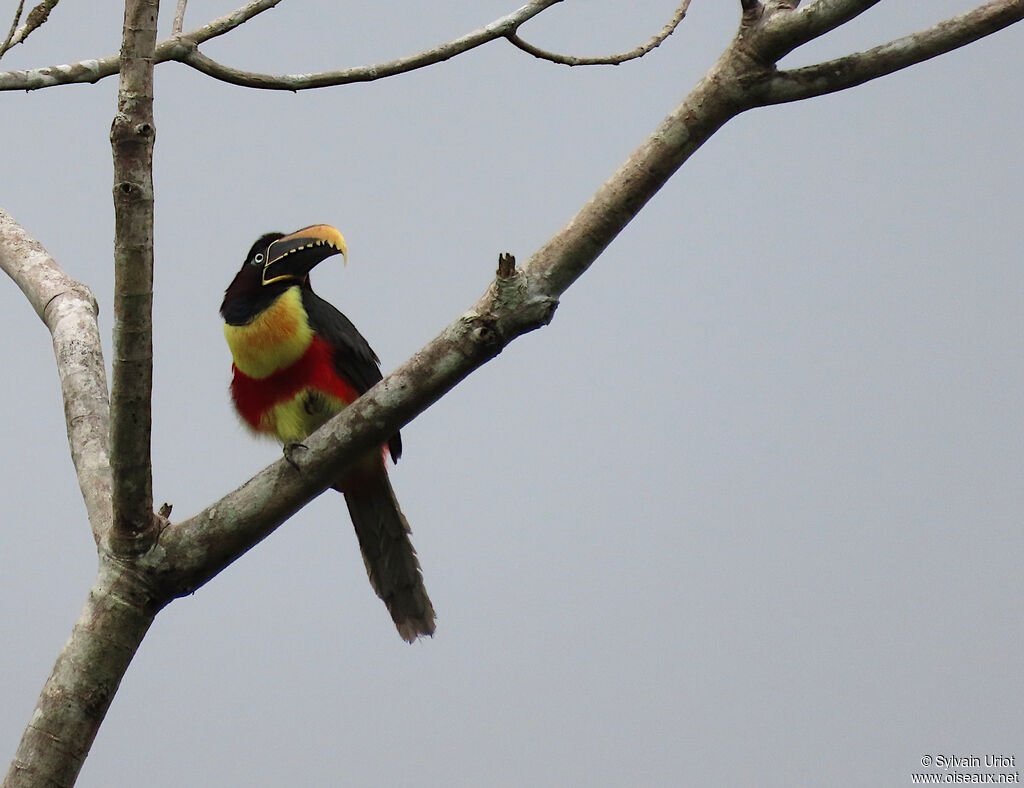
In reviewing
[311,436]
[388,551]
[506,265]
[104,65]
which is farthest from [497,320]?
[104,65]

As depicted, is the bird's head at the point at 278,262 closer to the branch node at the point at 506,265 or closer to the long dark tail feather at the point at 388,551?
the long dark tail feather at the point at 388,551

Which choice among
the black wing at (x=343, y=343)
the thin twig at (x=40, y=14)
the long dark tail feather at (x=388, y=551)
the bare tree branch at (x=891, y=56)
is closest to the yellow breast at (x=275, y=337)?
the black wing at (x=343, y=343)

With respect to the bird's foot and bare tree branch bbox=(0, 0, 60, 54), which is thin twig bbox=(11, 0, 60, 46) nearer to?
bare tree branch bbox=(0, 0, 60, 54)

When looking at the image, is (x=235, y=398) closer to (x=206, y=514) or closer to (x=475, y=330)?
(x=206, y=514)

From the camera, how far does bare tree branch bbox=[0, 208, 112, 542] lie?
3.56 meters

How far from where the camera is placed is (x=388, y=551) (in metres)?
4.38

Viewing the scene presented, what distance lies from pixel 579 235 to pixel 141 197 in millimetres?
1050

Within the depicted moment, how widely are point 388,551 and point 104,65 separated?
6.67 feet

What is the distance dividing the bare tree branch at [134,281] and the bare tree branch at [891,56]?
4.95 ft

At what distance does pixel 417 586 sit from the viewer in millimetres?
4312

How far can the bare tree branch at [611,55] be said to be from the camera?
150 inches

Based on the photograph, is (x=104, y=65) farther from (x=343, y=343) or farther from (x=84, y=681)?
(x=84, y=681)

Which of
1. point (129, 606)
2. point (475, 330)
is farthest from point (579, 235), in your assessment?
point (129, 606)

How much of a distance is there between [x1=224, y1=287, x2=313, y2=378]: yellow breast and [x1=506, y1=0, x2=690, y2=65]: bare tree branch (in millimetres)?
1217
